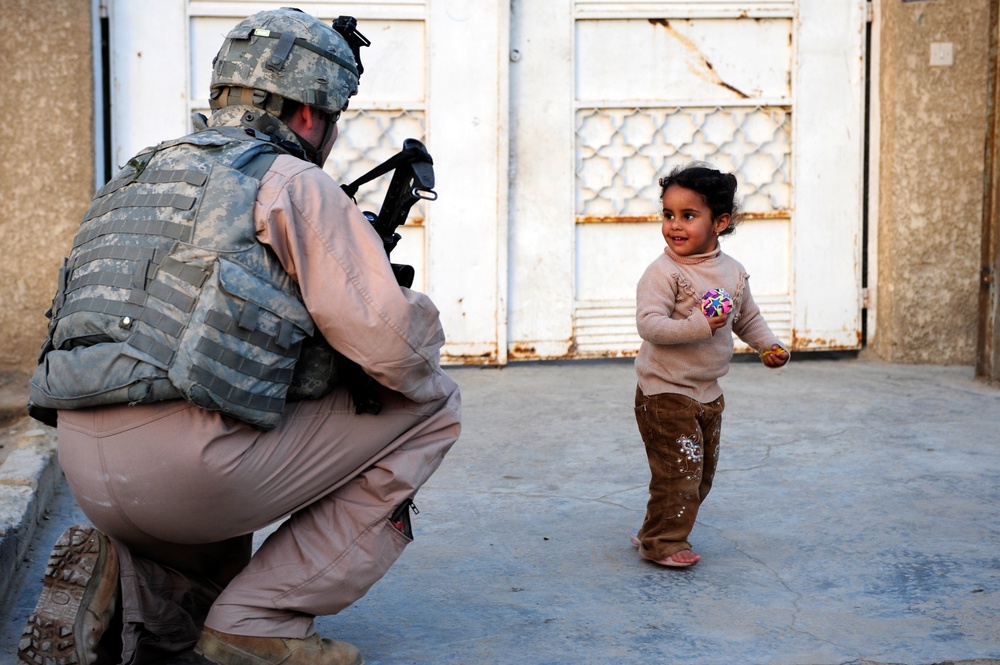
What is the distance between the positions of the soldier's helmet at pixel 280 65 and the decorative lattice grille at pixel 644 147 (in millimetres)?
3430

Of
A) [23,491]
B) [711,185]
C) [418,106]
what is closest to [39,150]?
[418,106]

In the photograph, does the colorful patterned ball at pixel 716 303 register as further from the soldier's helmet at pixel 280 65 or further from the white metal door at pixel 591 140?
the white metal door at pixel 591 140

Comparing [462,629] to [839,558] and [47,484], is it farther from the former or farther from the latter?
[47,484]

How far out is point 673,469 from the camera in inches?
129

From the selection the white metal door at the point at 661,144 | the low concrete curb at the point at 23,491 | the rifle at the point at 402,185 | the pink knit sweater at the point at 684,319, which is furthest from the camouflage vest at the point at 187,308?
the white metal door at the point at 661,144

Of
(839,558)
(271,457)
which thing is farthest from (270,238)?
(839,558)

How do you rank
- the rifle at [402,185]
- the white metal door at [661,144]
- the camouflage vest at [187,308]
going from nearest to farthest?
the camouflage vest at [187,308]
the rifle at [402,185]
the white metal door at [661,144]

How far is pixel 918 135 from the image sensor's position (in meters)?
6.02

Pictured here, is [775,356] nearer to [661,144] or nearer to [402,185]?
[402,185]

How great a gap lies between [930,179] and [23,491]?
4603mm

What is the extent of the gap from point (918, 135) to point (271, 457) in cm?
463

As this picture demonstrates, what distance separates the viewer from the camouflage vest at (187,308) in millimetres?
2264

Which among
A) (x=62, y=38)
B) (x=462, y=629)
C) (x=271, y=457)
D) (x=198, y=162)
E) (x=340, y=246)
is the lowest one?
(x=462, y=629)

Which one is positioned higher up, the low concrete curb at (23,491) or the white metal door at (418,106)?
Answer: the white metal door at (418,106)
